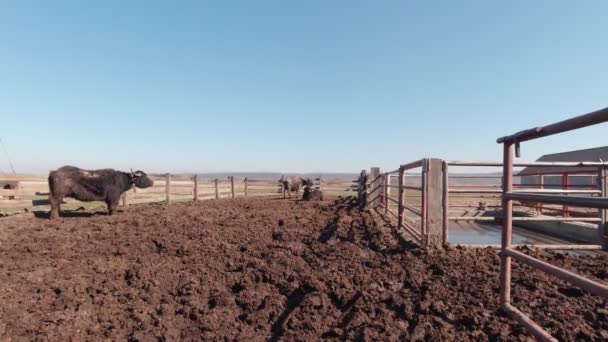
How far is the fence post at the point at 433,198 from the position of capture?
566cm

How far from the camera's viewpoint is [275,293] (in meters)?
3.79

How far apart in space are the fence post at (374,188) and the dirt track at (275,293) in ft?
22.5

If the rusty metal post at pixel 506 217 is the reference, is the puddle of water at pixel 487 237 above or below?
below

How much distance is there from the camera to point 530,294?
3.45 meters

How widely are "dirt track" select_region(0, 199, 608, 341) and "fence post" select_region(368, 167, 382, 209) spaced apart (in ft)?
22.5

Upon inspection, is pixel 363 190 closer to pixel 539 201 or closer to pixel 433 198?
pixel 433 198

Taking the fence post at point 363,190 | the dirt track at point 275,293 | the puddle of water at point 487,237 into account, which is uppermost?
the fence post at point 363,190

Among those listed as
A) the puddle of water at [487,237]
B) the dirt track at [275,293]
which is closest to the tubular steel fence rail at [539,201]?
the dirt track at [275,293]

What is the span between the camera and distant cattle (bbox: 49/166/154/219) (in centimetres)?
1048

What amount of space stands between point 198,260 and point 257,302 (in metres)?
1.76

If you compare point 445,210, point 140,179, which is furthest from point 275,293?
point 140,179

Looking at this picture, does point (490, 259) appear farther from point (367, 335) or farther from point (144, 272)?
point (144, 272)

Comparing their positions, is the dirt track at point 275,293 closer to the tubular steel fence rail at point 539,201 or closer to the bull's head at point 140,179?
the tubular steel fence rail at point 539,201

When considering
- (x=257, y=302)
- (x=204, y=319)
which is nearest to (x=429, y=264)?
(x=257, y=302)
